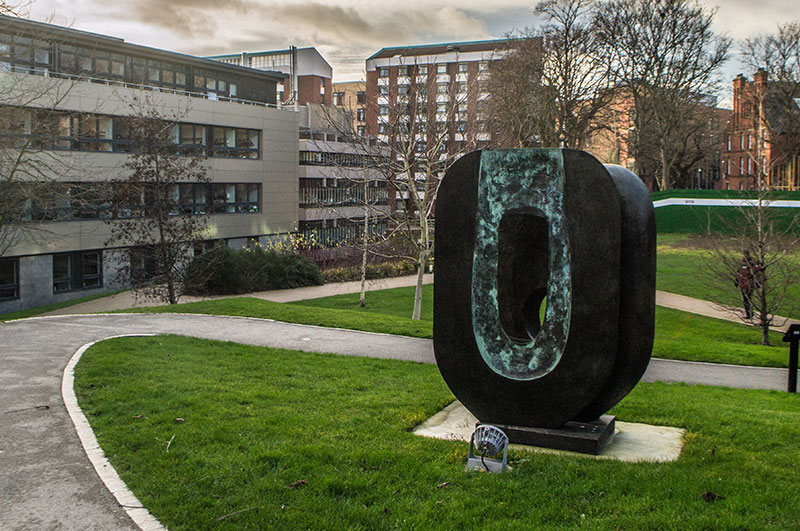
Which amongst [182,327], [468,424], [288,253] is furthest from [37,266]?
[468,424]

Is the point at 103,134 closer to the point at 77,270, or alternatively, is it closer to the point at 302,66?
the point at 77,270

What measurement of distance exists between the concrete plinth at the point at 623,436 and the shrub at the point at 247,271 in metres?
22.0

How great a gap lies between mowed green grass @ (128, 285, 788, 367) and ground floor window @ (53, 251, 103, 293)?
49.6 feet

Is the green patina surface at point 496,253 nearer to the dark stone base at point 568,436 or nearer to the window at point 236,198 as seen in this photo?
the dark stone base at point 568,436

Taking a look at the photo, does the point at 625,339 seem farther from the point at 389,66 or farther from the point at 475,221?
the point at 389,66

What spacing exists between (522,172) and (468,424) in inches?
116

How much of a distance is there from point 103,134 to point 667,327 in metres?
27.5

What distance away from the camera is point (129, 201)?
27844mm

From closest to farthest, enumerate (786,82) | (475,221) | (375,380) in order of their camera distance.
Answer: (475,221)
(375,380)
(786,82)

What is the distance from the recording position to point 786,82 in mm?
57125

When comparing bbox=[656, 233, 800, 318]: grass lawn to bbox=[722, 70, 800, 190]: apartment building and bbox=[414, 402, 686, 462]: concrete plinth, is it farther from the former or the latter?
bbox=[414, 402, 686, 462]: concrete plinth

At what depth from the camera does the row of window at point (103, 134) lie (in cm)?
2641

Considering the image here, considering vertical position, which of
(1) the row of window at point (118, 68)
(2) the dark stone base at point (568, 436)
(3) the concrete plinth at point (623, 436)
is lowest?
(3) the concrete plinth at point (623, 436)

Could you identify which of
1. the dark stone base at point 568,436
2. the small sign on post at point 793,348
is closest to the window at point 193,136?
the small sign on post at point 793,348
